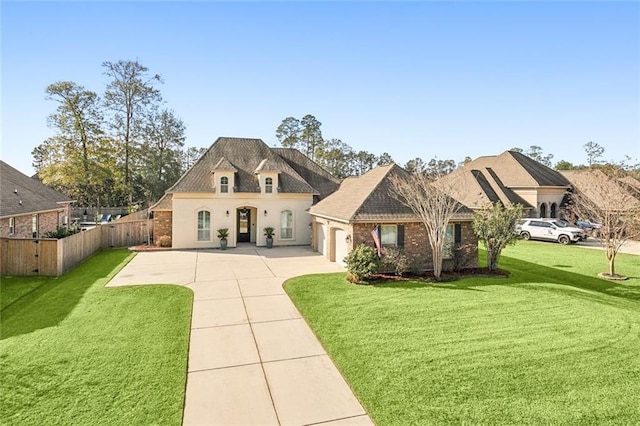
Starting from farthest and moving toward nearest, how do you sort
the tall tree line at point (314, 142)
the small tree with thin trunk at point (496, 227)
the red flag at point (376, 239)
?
1. the tall tree line at point (314, 142)
2. the small tree with thin trunk at point (496, 227)
3. the red flag at point (376, 239)

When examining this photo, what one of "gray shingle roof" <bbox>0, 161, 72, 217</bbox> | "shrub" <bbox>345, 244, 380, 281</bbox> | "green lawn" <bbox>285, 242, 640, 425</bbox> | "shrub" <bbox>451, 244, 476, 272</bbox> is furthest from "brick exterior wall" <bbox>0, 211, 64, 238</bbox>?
"shrub" <bbox>451, 244, 476, 272</bbox>

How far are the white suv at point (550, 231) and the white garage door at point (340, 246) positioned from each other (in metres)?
14.9

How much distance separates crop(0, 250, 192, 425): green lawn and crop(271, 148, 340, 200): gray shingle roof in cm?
1348

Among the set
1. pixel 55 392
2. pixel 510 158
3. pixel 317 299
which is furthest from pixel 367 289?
pixel 510 158

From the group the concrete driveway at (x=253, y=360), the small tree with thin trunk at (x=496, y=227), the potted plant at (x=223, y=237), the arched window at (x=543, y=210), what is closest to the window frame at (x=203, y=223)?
the potted plant at (x=223, y=237)

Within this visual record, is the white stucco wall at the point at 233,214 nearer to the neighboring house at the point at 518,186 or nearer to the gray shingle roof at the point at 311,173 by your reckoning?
the gray shingle roof at the point at 311,173

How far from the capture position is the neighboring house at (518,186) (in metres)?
30.1

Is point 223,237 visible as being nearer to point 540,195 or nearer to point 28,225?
point 28,225

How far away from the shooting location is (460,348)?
23.8ft

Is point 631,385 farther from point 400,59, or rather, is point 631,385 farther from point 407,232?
point 400,59

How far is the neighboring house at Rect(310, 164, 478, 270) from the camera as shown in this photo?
561 inches

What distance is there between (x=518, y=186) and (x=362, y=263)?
25934 mm

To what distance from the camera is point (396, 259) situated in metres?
13.7

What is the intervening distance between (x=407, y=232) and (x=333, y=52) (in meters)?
9.29
